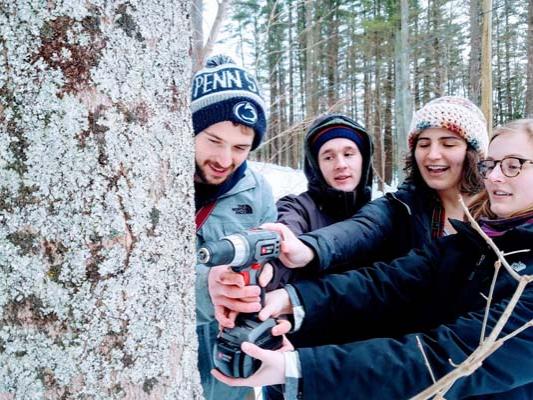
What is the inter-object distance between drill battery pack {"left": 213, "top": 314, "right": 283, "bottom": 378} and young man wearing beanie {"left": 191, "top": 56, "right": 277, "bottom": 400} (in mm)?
350

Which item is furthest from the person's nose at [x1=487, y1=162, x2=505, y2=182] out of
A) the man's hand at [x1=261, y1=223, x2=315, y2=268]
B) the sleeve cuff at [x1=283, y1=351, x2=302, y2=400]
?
the sleeve cuff at [x1=283, y1=351, x2=302, y2=400]

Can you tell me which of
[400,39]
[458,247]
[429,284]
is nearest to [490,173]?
[458,247]

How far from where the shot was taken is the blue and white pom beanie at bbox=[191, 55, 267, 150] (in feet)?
6.15

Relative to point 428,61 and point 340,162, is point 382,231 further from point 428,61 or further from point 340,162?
point 428,61

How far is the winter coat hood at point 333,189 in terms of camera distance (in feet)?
7.43

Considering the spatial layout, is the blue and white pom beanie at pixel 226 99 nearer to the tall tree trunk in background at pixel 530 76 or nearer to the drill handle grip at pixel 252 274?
the drill handle grip at pixel 252 274

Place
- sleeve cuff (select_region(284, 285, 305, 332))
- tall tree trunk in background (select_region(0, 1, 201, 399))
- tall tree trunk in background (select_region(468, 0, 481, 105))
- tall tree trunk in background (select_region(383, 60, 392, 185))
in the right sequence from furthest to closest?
tall tree trunk in background (select_region(383, 60, 392, 185)), tall tree trunk in background (select_region(468, 0, 481, 105)), sleeve cuff (select_region(284, 285, 305, 332)), tall tree trunk in background (select_region(0, 1, 201, 399))

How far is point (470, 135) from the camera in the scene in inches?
81.2

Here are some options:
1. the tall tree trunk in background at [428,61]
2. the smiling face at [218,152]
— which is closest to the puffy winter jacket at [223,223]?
the smiling face at [218,152]

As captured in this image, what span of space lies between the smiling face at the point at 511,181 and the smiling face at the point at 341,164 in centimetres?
75

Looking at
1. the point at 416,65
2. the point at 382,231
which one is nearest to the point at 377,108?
the point at 416,65

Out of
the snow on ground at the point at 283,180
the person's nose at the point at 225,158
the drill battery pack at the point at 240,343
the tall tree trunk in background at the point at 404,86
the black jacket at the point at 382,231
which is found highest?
the tall tree trunk in background at the point at 404,86

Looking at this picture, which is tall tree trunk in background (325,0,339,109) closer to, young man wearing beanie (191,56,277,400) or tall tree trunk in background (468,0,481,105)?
tall tree trunk in background (468,0,481,105)

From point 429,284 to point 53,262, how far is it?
1.43 metres
